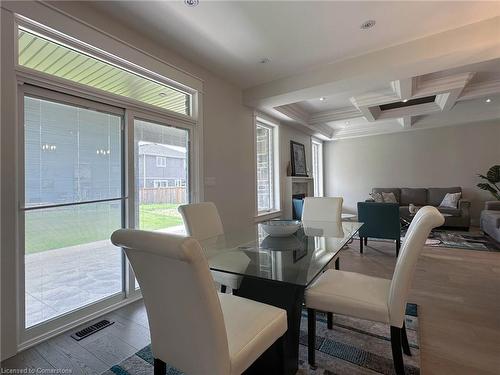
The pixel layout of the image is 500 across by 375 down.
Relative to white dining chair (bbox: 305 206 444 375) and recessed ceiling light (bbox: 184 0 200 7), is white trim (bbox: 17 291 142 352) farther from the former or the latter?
recessed ceiling light (bbox: 184 0 200 7)

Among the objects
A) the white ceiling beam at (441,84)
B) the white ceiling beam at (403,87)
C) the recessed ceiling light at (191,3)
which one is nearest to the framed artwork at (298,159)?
the white ceiling beam at (403,87)

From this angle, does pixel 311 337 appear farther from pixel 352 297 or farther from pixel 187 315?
pixel 187 315

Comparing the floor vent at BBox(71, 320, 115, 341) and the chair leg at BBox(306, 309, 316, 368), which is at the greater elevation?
the chair leg at BBox(306, 309, 316, 368)

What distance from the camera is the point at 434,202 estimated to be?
20.6 ft

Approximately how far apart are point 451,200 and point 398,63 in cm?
453

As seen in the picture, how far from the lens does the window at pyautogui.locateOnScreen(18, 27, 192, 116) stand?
75.2 inches

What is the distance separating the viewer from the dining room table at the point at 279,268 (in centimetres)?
144

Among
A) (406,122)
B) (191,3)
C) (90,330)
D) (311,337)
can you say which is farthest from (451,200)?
(90,330)

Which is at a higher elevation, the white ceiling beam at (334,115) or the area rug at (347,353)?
the white ceiling beam at (334,115)

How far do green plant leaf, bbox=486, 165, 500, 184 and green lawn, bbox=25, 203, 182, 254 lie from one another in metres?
7.02

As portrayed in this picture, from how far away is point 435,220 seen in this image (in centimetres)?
134

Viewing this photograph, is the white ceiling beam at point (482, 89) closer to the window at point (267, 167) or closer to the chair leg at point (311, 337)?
the window at point (267, 167)

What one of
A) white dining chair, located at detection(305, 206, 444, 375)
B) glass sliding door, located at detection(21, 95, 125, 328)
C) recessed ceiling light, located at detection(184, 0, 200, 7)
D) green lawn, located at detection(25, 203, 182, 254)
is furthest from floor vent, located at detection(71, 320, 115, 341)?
recessed ceiling light, located at detection(184, 0, 200, 7)

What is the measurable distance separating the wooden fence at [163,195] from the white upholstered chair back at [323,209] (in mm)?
1531
